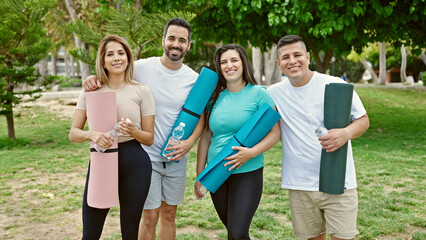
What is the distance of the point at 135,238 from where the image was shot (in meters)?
2.64

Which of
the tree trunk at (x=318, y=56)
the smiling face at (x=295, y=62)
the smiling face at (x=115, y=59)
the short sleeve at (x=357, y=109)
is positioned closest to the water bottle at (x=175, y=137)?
the smiling face at (x=115, y=59)

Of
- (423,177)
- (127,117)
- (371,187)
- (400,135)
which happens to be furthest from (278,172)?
(400,135)

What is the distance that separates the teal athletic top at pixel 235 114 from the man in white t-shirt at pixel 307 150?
0.53 feet

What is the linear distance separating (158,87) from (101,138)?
74 cm

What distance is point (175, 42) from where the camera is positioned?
283 cm

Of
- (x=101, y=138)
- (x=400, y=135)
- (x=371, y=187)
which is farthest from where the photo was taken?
→ (x=400, y=135)

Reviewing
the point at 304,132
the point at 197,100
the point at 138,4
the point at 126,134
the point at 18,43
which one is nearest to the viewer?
the point at 126,134

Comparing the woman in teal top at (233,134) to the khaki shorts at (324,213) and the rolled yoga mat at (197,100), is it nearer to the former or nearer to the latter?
the rolled yoga mat at (197,100)

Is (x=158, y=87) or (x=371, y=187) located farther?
(x=371, y=187)

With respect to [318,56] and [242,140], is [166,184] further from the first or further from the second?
[318,56]

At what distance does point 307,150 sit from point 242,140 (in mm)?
438

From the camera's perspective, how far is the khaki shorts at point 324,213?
2.44m

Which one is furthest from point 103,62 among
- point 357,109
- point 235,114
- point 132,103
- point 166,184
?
point 357,109

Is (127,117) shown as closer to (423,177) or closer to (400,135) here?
(423,177)
